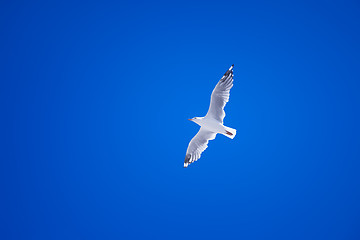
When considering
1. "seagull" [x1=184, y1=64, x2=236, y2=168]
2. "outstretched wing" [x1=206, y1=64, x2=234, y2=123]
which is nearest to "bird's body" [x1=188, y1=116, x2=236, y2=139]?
"seagull" [x1=184, y1=64, x2=236, y2=168]

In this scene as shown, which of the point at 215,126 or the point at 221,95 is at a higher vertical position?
the point at 221,95

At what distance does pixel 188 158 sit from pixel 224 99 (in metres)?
3.61

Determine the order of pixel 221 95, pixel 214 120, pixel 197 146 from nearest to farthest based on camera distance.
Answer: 1. pixel 221 95
2. pixel 214 120
3. pixel 197 146

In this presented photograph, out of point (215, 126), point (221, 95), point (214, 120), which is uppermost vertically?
point (221, 95)

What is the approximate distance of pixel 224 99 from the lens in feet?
40.4

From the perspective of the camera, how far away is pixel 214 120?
12.7 metres

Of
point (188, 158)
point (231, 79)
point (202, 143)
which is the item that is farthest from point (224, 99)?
point (188, 158)

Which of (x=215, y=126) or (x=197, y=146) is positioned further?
(x=197, y=146)

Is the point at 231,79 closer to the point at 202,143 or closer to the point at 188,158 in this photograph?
the point at 202,143

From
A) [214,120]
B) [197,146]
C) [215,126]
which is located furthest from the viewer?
[197,146]

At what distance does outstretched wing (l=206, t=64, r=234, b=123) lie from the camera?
12.1m

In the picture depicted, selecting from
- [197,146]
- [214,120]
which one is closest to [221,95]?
[214,120]

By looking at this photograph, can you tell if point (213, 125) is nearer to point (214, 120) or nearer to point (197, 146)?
point (214, 120)

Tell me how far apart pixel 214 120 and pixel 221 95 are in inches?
44.5
